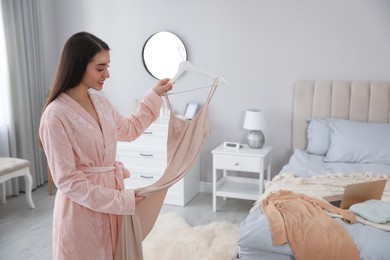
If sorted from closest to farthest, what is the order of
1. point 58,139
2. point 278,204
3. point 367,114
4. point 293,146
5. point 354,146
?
point 58,139 → point 278,204 → point 354,146 → point 367,114 → point 293,146

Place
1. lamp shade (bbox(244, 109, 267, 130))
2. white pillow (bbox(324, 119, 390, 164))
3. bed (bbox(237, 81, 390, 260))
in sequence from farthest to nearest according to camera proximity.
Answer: lamp shade (bbox(244, 109, 267, 130))
white pillow (bbox(324, 119, 390, 164))
bed (bbox(237, 81, 390, 260))

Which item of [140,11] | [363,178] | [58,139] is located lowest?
[363,178]

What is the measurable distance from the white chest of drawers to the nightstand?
332 millimetres

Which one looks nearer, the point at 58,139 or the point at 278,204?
the point at 58,139

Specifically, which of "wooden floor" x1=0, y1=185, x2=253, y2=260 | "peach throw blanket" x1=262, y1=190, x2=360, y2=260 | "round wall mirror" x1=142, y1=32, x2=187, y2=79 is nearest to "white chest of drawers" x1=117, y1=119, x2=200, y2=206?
"wooden floor" x1=0, y1=185, x2=253, y2=260

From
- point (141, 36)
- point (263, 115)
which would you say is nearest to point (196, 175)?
point (263, 115)

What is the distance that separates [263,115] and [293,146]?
45 cm

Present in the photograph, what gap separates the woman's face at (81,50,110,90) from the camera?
1571 millimetres

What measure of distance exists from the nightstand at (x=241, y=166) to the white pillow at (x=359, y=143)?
55 centimetres

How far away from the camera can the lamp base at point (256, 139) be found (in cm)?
372

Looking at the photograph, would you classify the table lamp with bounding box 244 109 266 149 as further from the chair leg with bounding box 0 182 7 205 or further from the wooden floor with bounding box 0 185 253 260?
the chair leg with bounding box 0 182 7 205

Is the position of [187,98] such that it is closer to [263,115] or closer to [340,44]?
[263,115]

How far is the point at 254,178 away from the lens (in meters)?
4.04

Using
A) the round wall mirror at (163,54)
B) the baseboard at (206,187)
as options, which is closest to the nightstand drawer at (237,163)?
the baseboard at (206,187)
